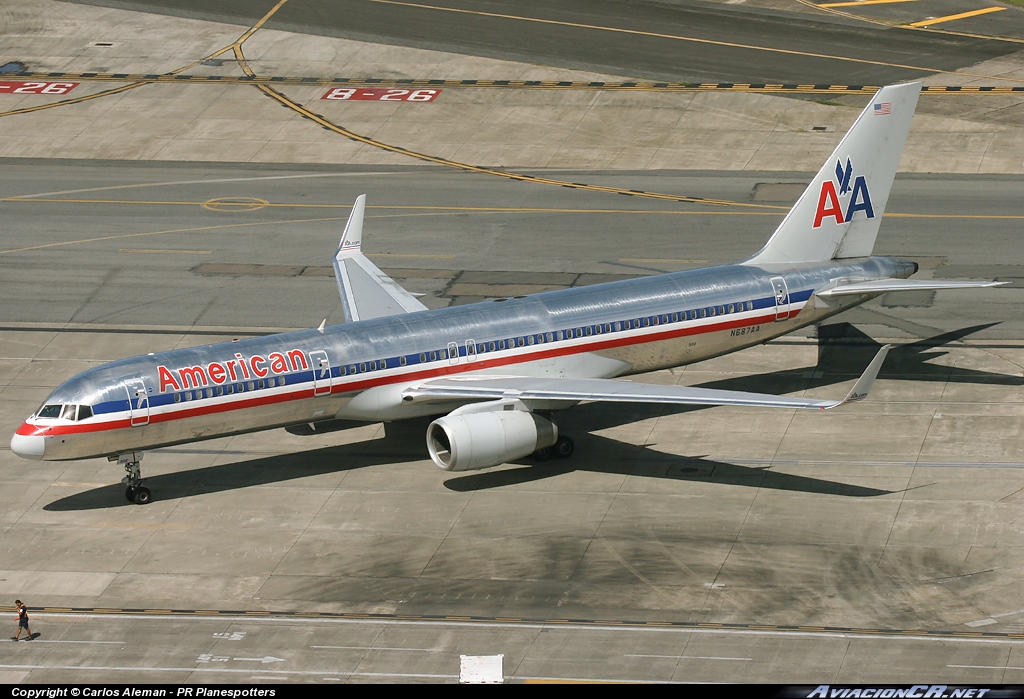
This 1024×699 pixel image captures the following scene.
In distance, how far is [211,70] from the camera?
93.9m

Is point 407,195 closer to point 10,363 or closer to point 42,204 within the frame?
point 42,204

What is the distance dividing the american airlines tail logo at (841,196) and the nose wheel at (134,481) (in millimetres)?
Answer: 24913

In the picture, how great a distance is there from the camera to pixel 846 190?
5491cm

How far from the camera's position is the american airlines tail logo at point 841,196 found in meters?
54.5

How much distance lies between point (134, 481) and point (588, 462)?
14.7m

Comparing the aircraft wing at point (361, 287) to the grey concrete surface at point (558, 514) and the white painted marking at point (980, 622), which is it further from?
the white painted marking at point (980, 622)

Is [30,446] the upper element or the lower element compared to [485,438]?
upper

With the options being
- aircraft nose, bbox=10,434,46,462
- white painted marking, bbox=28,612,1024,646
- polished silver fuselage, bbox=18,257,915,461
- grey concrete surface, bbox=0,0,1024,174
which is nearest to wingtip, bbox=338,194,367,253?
polished silver fuselage, bbox=18,257,915,461

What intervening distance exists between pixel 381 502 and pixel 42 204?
37.0 meters

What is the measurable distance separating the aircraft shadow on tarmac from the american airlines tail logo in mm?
5945

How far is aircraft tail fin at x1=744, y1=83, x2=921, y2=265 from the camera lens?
54.4 meters

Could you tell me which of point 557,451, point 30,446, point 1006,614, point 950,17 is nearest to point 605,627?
point 1006,614

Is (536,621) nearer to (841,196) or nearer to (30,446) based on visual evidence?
(30,446)

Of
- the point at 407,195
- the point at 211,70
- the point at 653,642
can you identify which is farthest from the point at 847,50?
the point at 653,642
